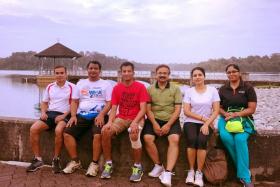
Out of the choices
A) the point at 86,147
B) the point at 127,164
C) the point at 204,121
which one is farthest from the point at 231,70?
the point at 86,147

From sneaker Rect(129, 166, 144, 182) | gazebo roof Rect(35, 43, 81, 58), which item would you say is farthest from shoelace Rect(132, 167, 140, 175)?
gazebo roof Rect(35, 43, 81, 58)

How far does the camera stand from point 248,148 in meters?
4.68

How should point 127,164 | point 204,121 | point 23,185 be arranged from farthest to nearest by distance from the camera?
point 127,164
point 204,121
point 23,185

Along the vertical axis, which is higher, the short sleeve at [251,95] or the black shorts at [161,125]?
the short sleeve at [251,95]

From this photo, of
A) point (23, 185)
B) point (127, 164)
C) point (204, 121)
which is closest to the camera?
point (23, 185)

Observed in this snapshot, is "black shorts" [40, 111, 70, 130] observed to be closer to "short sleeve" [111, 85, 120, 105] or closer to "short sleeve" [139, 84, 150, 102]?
"short sleeve" [111, 85, 120, 105]

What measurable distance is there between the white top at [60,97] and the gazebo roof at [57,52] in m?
35.5

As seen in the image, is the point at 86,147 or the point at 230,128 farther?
the point at 86,147

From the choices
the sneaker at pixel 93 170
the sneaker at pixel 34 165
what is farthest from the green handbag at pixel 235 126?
the sneaker at pixel 34 165

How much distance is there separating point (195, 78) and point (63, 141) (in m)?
2.13

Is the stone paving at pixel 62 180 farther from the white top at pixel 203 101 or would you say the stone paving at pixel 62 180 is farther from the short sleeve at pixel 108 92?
the short sleeve at pixel 108 92

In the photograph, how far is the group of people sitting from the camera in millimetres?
4402

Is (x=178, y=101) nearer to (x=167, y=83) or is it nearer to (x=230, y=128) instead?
(x=167, y=83)

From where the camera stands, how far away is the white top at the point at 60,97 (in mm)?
5164
